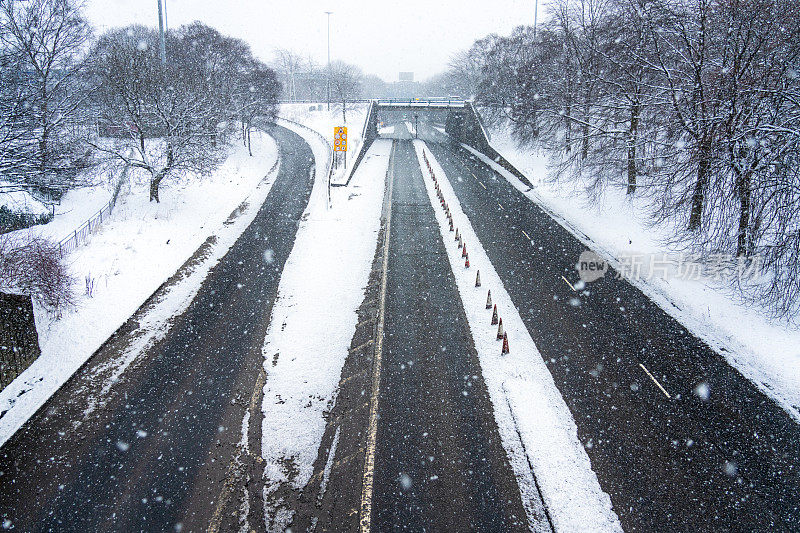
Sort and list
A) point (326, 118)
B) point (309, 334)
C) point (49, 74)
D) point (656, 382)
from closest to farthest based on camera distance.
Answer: point (656, 382) → point (309, 334) → point (49, 74) → point (326, 118)

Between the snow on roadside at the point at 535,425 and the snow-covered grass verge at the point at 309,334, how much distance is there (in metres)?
3.87

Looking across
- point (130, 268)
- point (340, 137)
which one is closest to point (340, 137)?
point (340, 137)

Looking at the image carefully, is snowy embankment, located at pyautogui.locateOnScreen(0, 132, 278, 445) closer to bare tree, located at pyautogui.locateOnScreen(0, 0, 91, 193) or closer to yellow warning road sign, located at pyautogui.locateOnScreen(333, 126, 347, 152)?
bare tree, located at pyautogui.locateOnScreen(0, 0, 91, 193)

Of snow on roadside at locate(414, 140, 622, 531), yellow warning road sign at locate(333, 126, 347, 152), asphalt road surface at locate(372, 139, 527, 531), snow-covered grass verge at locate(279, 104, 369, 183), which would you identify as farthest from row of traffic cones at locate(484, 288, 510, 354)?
snow-covered grass verge at locate(279, 104, 369, 183)

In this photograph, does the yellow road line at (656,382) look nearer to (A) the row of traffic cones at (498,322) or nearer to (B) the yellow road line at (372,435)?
(A) the row of traffic cones at (498,322)

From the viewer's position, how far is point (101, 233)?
2009 centimetres

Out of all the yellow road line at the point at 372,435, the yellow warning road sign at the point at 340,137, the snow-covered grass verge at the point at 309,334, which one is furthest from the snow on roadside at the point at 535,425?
the yellow warning road sign at the point at 340,137

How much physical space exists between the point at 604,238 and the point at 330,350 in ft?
47.6

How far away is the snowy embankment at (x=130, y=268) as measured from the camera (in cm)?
1052

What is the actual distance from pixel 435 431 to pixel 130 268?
13.8 metres

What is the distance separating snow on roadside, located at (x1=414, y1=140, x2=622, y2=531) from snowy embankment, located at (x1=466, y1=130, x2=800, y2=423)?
497cm

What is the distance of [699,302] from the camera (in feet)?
46.1

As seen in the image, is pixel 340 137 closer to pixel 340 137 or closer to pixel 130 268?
pixel 340 137

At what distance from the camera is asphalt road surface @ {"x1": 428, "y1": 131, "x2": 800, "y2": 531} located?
291 inches
